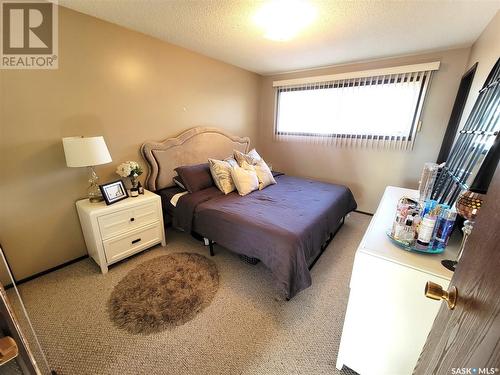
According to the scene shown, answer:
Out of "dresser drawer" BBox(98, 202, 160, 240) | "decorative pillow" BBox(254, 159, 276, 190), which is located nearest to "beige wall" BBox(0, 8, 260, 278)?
"dresser drawer" BBox(98, 202, 160, 240)

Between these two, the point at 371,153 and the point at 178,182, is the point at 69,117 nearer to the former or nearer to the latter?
the point at 178,182

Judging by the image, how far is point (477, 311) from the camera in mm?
467

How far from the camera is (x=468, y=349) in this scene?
1.51 feet

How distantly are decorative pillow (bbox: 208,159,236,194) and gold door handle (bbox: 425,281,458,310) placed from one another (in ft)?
6.93

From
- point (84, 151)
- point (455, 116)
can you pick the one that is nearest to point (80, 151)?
point (84, 151)

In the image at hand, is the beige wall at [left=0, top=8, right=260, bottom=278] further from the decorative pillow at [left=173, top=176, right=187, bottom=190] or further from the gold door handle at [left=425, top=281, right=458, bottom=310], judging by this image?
the gold door handle at [left=425, top=281, right=458, bottom=310]

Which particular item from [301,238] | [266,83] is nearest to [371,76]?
[266,83]

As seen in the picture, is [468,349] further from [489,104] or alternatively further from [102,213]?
[102,213]

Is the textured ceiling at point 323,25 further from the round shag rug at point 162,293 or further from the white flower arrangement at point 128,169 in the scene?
the round shag rug at point 162,293

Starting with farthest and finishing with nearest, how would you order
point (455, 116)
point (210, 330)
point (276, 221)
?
1. point (455, 116)
2. point (276, 221)
3. point (210, 330)

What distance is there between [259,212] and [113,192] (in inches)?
56.9

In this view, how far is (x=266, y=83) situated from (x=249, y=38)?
1719mm

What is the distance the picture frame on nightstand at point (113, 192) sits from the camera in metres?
2.00

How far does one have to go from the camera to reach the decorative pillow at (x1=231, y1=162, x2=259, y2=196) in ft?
8.35
